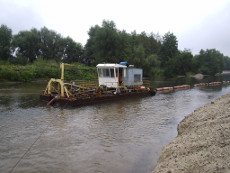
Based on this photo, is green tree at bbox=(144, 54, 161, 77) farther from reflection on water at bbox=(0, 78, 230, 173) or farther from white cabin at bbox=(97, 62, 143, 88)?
reflection on water at bbox=(0, 78, 230, 173)

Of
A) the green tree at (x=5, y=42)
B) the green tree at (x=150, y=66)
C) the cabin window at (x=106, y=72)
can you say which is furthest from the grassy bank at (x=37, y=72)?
the cabin window at (x=106, y=72)

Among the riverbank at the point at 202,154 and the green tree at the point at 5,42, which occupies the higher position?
the green tree at the point at 5,42

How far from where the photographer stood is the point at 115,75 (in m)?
21.8

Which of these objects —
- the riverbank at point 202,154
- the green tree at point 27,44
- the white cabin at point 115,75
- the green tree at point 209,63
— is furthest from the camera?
the green tree at point 209,63

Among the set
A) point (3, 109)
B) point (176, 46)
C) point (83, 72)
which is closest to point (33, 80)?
point (83, 72)

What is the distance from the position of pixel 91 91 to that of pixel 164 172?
48.6 feet

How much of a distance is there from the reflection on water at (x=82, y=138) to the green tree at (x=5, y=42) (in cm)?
4875

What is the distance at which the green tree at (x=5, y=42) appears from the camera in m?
59.2

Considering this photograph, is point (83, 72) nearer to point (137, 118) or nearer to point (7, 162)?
point (137, 118)

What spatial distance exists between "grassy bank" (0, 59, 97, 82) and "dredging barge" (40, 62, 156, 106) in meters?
19.9

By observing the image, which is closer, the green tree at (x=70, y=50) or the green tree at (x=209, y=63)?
the green tree at (x=70, y=50)

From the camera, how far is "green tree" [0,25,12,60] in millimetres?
59219

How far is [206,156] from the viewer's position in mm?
5945

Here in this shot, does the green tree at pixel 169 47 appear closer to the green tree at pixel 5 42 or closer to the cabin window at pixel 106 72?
the green tree at pixel 5 42
